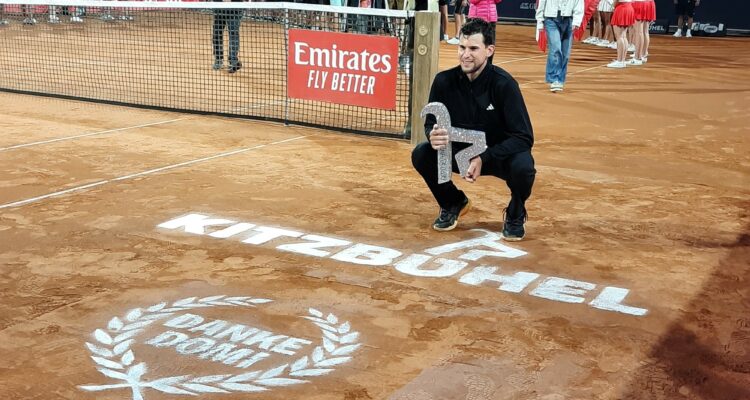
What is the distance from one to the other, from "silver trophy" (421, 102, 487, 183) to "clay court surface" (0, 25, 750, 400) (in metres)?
0.53

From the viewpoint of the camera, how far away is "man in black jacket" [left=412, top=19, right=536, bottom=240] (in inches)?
235

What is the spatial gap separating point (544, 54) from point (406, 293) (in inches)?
598

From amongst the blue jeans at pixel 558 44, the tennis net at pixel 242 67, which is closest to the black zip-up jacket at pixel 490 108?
the tennis net at pixel 242 67

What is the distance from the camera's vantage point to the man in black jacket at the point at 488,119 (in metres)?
5.97

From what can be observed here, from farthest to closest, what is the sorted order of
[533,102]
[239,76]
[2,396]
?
[239,76] < [533,102] < [2,396]

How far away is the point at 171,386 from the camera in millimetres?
3934

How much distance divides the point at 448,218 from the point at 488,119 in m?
0.77

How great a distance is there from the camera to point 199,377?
4.02 meters

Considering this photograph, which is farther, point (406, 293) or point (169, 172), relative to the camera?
point (169, 172)

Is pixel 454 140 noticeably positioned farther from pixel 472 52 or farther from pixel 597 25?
pixel 597 25

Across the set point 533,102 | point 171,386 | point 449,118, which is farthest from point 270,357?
point 533,102

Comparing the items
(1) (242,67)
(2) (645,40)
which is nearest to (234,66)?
(1) (242,67)

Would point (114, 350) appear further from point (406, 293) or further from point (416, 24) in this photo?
point (416, 24)

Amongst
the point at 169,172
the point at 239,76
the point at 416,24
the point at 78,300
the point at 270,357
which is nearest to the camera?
the point at 270,357
